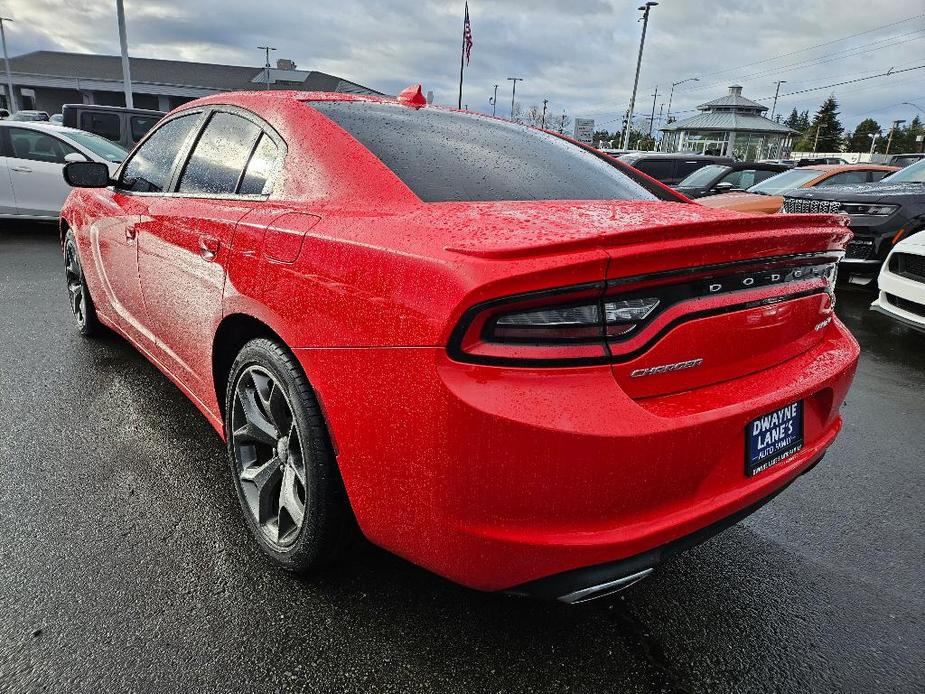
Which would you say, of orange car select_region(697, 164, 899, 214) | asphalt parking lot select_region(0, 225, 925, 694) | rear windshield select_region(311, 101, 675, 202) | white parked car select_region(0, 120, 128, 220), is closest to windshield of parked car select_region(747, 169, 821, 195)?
orange car select_region(697, 164, 899, 214)

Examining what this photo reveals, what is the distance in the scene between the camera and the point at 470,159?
7.08ft

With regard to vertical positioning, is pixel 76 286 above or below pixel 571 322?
below

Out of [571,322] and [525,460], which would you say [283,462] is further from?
[571,322]

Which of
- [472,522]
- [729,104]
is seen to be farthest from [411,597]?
[729,104]

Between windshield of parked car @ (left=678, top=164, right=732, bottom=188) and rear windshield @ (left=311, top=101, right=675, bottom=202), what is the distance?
897 cm

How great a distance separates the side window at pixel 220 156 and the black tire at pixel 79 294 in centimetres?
205

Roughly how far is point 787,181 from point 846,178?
1328mm

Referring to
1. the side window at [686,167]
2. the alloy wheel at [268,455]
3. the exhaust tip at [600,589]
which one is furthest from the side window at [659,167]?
the exhaust tip at [600,589]

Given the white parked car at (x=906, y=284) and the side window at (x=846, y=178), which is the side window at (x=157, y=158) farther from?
the side window at (x=846, y=178)

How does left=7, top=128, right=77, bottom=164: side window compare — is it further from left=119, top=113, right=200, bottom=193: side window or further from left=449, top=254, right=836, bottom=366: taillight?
left=449, top=254, right=836, bottom=366: taillight

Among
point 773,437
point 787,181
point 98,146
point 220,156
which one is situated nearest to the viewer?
point 773,437

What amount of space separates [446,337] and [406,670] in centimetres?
98

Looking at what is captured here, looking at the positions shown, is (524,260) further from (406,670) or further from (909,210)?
(909,210)

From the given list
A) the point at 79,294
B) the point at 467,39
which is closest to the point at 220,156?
the point at 79,294
